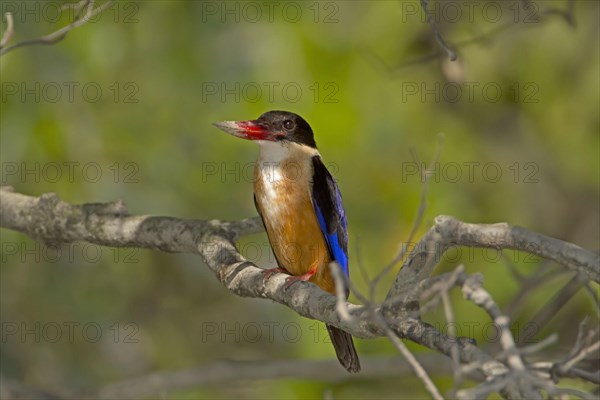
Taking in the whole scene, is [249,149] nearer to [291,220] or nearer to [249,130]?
[249,130]

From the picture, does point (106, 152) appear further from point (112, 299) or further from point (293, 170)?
point (293, 170)

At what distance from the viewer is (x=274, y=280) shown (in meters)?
3.76

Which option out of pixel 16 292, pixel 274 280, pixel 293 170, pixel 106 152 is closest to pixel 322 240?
pixel 293 170

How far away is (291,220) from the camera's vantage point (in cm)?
470

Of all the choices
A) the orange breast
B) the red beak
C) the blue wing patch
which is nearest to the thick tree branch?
the orange breast

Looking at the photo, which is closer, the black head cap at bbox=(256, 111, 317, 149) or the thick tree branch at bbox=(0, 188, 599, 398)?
the thick tree branch at bbox=(0, 188, 599, 398)

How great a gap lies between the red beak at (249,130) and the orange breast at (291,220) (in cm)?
15

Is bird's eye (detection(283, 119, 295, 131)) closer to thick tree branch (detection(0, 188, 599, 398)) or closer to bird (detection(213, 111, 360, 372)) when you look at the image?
bird (detection(213, 111, 360, 372))

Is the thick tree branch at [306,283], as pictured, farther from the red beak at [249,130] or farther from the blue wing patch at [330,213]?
the red beak at [249,130]

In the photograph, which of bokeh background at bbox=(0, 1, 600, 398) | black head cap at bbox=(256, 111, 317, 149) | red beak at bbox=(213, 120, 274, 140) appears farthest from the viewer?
bokeh background at bbox=(0, 1, 600, 398)

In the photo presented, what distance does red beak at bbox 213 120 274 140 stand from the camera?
484 centimetres

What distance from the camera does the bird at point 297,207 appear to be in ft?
15.3

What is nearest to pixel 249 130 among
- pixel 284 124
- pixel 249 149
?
pixel 284 124

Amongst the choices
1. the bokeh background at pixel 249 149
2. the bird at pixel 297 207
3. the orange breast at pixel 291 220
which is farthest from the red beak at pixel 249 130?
the bokeh background at pixel 249 149
